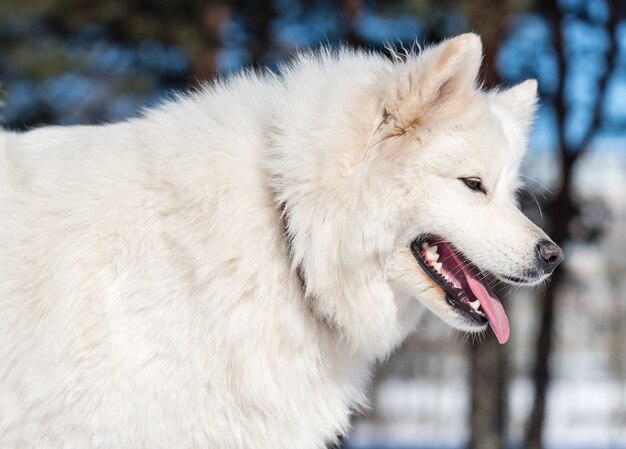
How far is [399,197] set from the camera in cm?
A: 316

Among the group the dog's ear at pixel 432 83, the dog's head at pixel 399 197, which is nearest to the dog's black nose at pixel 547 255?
the dog's head at pixel 399 197

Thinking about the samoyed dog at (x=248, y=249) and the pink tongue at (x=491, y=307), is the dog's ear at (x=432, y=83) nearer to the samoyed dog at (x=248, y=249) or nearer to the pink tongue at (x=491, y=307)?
the samoyed dog at (x=248, y=249)

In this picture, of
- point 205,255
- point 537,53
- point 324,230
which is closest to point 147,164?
point 205,255

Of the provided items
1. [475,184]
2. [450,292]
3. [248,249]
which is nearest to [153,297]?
[248,249]

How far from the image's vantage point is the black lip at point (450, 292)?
3.25 metres

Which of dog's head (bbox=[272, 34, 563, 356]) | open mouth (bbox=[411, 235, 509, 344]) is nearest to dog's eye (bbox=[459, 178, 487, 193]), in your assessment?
dog's head (bbox=[272, 34, 563, 356])

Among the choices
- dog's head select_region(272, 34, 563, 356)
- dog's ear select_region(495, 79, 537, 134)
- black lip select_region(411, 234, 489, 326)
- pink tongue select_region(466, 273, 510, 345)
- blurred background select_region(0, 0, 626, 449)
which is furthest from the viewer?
blurred background select_region(0, 0, 626, 449)

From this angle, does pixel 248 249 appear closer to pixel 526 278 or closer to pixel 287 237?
pixel 287 237

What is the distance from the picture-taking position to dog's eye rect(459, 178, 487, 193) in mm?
3223

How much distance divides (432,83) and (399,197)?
445mm

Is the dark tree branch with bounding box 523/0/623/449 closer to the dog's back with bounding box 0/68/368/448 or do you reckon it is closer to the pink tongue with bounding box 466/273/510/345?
the pink tongue with bounding box 466/273/510/345

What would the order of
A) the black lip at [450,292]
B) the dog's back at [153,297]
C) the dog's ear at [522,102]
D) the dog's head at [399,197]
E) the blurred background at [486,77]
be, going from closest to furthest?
1. the dog's back at [153,297]
2. the dog's head at [399,197]
3. the black lip at [450,292]
4. the dog's ear at [522,102]
5. the blurred background at [486,77]

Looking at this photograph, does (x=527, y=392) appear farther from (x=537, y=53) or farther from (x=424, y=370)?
(x=537, y=53)

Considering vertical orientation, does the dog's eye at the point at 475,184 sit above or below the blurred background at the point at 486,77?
above
